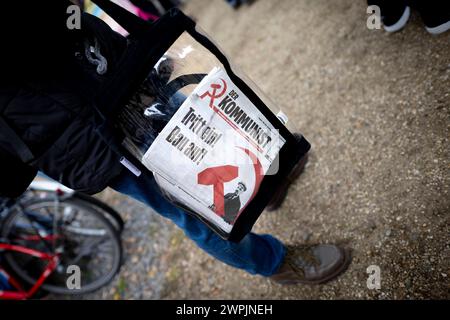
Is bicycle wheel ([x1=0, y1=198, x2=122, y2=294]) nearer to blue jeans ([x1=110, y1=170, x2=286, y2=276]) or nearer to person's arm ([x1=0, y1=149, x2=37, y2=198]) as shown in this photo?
person's arm ([x1=0, y1=149, x2=37, y2=198])

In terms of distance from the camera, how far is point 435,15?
7.14ft

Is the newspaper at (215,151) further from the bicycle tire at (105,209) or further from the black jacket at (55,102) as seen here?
the bicycle tire at (105,209)

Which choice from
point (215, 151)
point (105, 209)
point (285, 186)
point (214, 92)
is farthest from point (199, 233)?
point (105, 209)

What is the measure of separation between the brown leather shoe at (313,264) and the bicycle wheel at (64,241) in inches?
57.7

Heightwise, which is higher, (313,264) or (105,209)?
(313,264)

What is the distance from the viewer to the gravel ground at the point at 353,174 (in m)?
1.94

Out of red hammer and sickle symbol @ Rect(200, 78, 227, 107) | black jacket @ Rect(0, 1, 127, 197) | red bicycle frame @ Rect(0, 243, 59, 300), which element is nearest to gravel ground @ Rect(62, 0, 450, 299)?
red bicycle frame @ Rect(0, 243, 59, 300)

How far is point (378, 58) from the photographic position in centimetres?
264

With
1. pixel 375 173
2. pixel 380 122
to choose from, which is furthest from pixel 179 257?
pixel 380 122

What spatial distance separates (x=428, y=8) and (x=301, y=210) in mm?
1482

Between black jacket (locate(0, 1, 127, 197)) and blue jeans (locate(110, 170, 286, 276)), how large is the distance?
12 centimetres

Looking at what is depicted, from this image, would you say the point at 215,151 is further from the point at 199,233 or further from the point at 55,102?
the point at 55,102

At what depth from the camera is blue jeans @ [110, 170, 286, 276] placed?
1657 millimetres

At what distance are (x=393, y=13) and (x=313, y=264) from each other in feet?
5.73
